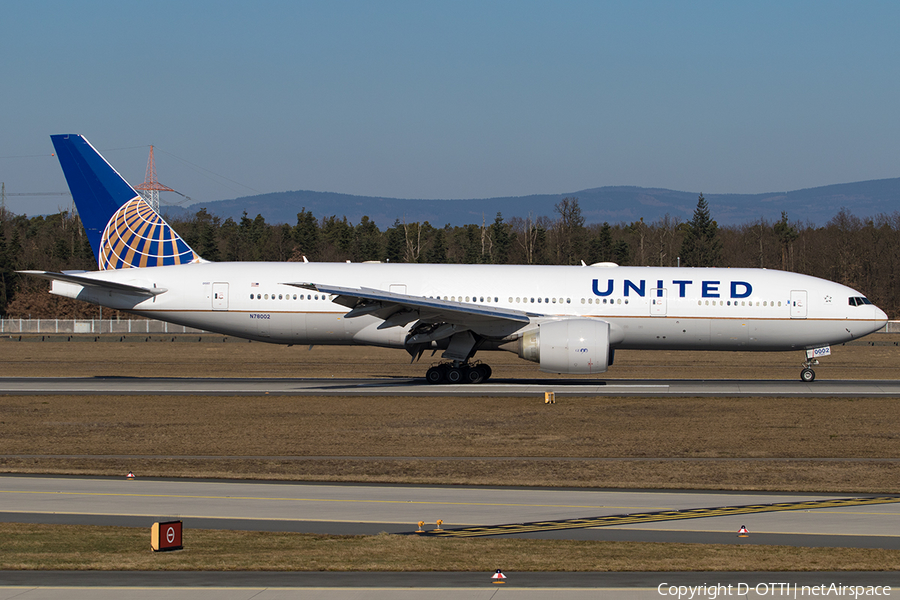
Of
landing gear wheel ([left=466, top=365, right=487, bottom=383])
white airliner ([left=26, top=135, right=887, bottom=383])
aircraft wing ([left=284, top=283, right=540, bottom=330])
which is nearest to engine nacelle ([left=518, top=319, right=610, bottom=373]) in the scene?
aircraft wing ([left=284, top=283, right=540, bottom=330])

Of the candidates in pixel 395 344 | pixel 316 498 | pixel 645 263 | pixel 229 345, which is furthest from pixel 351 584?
pixel 645 263

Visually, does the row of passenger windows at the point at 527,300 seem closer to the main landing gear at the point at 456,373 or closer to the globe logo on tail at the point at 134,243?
the main landing gear at the point at 456,373

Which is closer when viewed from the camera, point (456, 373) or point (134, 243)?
point (456, 373)

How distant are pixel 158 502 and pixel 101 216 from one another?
22.5 meters

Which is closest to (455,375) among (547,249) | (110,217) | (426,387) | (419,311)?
(426,387)

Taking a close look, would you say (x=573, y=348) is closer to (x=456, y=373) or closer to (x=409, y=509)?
(x=456, y=373)

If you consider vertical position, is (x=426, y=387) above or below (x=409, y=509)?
above

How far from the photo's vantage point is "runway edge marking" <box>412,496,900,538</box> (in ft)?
36.3

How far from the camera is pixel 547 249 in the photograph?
101000mm

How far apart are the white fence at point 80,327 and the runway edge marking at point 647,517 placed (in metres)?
58.1

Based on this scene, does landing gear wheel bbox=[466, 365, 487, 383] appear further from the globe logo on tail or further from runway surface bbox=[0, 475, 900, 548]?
runway surface bbox=[0, 475, 900, 548]

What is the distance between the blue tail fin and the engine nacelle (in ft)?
46.7

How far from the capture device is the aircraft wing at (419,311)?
2708 cm

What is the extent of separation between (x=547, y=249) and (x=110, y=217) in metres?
72.6
